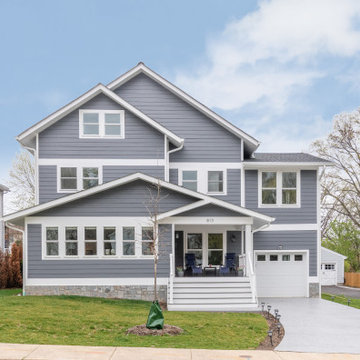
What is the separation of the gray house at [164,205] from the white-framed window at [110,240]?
1.6 inches

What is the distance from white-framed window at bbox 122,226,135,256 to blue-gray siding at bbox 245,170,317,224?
5.88 metres

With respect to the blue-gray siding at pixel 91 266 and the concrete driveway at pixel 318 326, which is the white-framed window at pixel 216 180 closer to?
the blue-gray siding at pixel 91 266

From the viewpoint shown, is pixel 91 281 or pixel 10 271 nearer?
pixel 91 281

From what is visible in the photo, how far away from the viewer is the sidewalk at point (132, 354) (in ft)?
28.3

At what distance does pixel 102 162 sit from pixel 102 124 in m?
1.72

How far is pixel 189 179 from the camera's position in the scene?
68.2 feet

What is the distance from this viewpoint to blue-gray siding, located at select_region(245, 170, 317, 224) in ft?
67.3

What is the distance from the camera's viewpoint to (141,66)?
2080 cm

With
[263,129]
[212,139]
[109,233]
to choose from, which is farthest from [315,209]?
[263,129]

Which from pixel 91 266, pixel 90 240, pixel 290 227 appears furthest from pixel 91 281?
pixel 290 227

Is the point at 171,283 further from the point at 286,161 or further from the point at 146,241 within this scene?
the point at 286,161

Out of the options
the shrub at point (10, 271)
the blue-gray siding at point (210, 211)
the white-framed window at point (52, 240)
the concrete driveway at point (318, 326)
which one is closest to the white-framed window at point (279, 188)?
the blue-gray siding at point (210, 211)

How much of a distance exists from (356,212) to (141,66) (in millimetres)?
24309

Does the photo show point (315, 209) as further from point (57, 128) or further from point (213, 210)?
point (57, 128)
